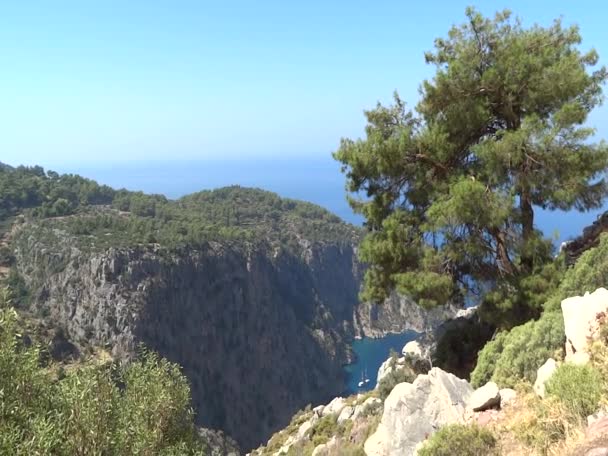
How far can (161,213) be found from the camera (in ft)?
306

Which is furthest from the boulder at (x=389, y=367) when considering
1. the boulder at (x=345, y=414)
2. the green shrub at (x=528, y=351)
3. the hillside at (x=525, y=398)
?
the green shrub at (x=528, y=351)

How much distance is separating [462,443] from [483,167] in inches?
330

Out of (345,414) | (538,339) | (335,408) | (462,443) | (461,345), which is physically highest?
(538,339)

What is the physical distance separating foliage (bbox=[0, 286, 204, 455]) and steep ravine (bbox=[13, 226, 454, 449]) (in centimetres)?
4991

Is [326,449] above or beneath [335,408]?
beneath

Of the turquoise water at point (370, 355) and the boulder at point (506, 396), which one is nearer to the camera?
the boulder at point (506, 396)

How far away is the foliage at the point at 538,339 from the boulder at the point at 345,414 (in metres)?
5.87

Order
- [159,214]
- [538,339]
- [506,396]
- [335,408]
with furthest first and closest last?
[159,214] < [335,408] < [538,339] < [506,396]

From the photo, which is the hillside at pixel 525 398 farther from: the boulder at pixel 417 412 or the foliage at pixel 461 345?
the foliage at pixel 461 345

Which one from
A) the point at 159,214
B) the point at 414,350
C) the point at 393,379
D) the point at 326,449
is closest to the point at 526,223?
the point at 414,350

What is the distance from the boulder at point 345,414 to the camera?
15.8m

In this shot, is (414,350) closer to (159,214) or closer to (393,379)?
(393,379)

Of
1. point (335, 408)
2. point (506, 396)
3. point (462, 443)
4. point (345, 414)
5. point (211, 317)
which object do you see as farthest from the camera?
point (211, 317)

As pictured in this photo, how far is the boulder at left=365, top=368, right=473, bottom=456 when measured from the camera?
8406 mm
